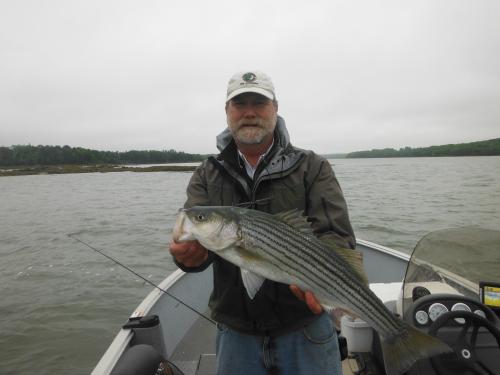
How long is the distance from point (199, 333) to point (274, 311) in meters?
4.04

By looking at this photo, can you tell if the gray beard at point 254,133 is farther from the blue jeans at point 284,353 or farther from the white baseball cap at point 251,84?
the blue jeans at point 284,353

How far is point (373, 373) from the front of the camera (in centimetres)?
464

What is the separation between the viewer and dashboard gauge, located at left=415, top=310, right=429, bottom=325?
336 cm

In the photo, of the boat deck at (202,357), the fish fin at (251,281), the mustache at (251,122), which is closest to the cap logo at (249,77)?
the mustache at (251,122)

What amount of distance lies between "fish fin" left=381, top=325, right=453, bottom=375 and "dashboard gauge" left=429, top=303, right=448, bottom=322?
2.33 ft

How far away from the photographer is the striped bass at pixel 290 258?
282cm

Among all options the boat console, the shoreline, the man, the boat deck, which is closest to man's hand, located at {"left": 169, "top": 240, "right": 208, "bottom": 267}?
the man

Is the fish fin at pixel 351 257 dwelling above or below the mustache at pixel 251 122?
below

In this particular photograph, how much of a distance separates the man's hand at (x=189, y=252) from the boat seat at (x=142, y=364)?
1371 mm

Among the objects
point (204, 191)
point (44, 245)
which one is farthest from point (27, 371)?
point (44, 245)

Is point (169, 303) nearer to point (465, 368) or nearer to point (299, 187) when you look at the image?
point (299, 187)

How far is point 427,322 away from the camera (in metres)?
3.36

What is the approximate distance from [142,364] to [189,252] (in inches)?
60.9

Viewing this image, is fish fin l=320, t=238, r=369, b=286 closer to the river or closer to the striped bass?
the striped bass
